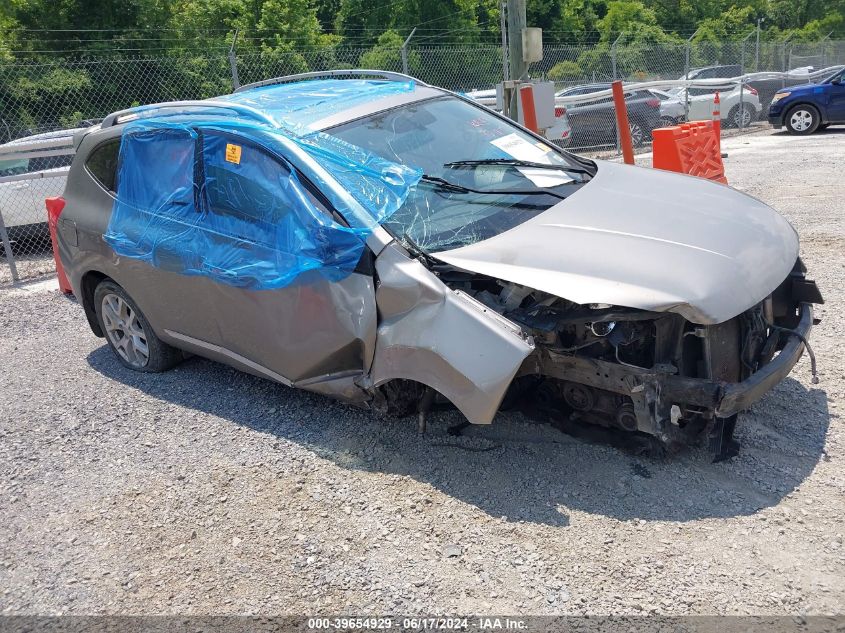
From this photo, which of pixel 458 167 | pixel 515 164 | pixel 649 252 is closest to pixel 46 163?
pixel 458 167

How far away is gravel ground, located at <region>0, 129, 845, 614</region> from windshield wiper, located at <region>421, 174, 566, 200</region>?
1.26 metres

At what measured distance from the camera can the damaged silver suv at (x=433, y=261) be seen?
3502mm

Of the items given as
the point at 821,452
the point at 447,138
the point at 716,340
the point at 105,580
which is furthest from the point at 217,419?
the point at 821,452

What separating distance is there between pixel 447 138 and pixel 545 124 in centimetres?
513

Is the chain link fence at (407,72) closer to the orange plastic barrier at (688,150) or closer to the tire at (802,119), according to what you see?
the tire at (802,119)

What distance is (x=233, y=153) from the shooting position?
4.47m

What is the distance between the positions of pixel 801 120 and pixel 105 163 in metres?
16.5

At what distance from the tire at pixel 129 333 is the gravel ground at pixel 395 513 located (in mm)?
366

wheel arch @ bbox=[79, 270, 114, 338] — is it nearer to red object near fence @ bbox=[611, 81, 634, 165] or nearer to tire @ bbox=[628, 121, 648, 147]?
red object near fence @ bbox=[611, 81, 634, 165]

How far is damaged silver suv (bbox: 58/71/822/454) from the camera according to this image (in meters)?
3.50

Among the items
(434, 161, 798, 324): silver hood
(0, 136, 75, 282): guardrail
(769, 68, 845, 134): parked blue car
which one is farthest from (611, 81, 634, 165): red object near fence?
(769, 68, 845, 134): parked blue car

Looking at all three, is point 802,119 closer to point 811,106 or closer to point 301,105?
point 811,106

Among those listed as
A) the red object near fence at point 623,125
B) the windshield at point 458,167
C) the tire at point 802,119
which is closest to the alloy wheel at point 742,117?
the tire at point 802,119

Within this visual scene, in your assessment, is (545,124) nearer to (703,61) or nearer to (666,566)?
(666,566)
